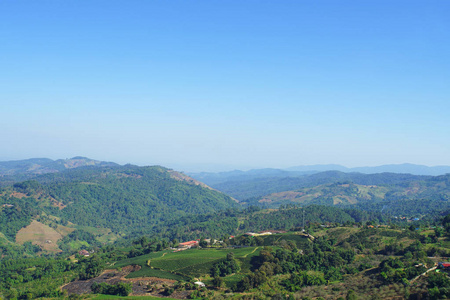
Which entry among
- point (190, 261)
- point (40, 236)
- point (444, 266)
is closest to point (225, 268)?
point (190, 261)

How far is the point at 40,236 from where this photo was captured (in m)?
152

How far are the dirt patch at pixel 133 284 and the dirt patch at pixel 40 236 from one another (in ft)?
289

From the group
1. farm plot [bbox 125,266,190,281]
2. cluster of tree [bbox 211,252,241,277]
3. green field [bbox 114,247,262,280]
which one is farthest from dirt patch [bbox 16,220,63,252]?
cluster of tree [bbox 211,252,241,277]

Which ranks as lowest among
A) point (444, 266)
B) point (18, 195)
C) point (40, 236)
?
point (40, 236)

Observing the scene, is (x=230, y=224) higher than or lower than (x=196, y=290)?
lower

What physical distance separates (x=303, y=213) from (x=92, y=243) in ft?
348

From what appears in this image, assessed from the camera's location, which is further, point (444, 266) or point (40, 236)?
point (40, 236)

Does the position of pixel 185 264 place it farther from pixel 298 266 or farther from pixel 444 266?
pixel 444 266

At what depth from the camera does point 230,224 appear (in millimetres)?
169000

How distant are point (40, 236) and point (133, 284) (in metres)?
112

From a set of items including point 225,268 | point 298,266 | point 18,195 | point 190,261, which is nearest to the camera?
point 225,268

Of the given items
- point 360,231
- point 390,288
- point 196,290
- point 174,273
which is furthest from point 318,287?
point 360,231

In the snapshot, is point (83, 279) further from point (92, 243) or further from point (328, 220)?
point (328, 220)

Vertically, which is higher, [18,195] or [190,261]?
[190,261]
